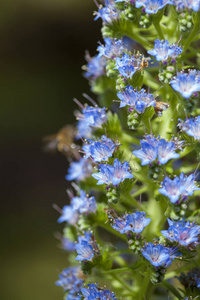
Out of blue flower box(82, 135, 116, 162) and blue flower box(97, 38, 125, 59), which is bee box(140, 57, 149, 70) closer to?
blue flower box(97, 38, 125, 59)

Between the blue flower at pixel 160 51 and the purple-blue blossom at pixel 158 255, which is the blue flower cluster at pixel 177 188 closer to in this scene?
the purple-blue blossom at pixel 158 255

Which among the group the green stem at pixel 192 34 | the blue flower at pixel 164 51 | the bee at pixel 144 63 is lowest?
the blue flower at pixel 164 51

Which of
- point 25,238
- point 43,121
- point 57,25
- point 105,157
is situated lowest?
point 105,157

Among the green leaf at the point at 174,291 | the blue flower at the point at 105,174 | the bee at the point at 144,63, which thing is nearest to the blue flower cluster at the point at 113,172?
the blue flower at the point at 105,174

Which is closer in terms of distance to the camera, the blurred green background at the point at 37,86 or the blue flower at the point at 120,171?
the blue flower at the point at 120,171

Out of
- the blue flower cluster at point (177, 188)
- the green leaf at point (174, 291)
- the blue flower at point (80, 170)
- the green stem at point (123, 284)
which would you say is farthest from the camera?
the blue flower at point (80, 170)

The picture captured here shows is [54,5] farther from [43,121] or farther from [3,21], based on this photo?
[43,121]

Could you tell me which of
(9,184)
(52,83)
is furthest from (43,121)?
(9,184)
